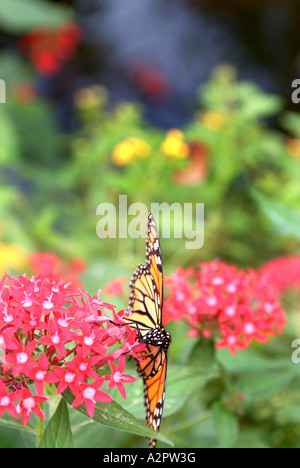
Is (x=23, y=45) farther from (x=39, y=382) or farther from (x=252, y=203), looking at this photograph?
(x=39, y=382)

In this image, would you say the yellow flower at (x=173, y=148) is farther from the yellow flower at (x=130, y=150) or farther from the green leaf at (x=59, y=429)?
the green leaf at (x=59, y=429)

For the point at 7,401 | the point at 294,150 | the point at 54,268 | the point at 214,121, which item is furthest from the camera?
the point at 294,150

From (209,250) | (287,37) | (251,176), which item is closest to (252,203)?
(251,176)

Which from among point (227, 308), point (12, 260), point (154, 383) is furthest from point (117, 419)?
point (12, 260)

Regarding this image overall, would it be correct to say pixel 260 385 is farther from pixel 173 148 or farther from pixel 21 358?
pixel 173 148

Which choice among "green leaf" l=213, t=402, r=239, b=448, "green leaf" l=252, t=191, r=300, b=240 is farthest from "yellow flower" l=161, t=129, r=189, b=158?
"green leaf" l=213, t=402, r=239, b=448

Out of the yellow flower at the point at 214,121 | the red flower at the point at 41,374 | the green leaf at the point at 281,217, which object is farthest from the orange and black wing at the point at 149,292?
the yellow flower at the point at 214,121
